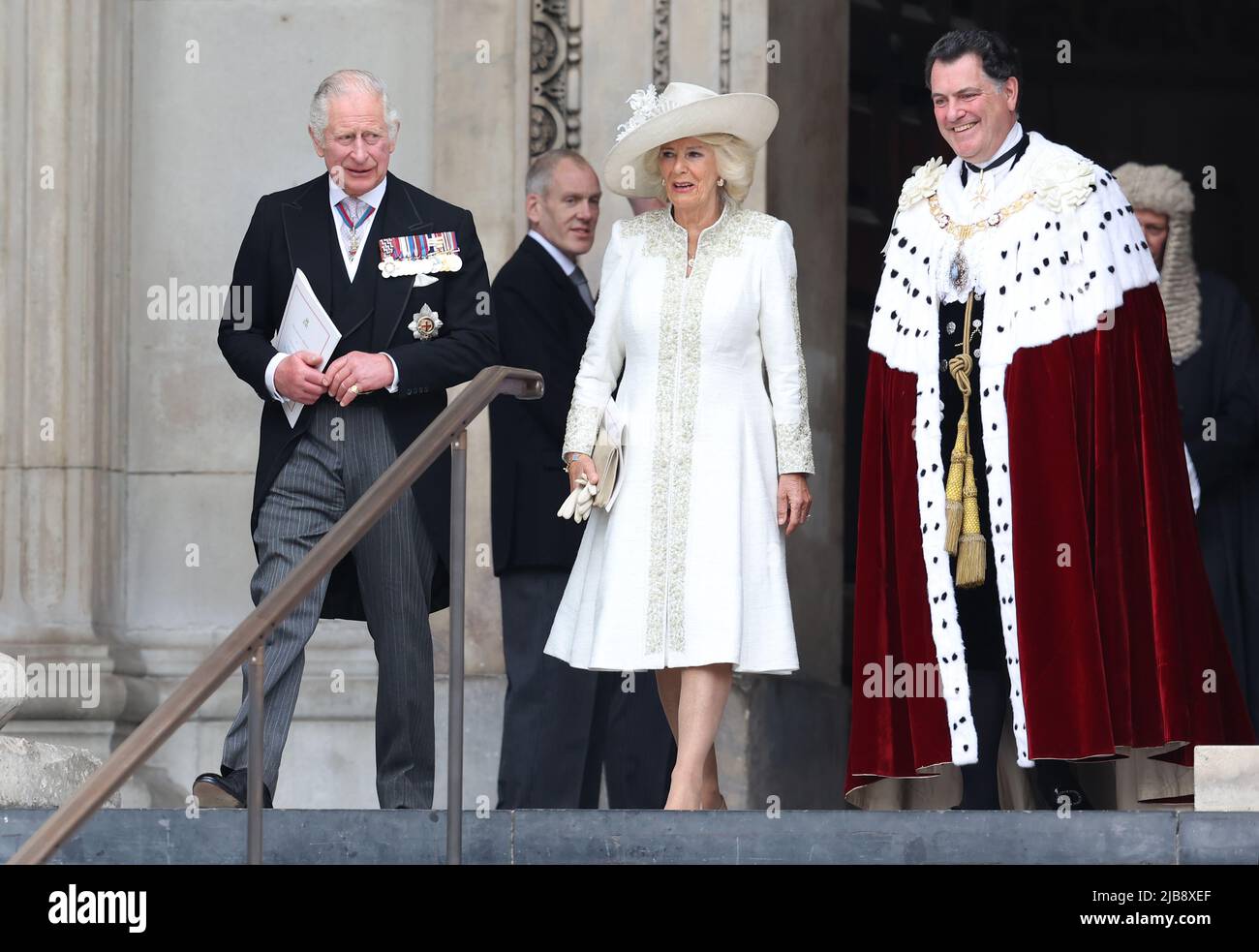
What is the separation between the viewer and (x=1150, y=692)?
7.34 metres

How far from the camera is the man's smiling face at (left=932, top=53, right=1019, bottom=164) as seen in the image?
748 cm

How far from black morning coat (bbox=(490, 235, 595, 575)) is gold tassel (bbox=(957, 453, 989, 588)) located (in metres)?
1.33

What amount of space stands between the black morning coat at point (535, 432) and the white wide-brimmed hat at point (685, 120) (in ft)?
2.65

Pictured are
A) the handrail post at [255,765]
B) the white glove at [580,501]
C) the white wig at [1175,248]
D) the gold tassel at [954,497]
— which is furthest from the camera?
the white wig at [1175,248]

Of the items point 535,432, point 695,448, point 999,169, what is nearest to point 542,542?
point 535,432

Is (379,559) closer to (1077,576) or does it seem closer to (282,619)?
(282,619)

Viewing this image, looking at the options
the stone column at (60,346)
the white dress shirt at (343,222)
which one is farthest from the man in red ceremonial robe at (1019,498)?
the stone column at (60,346)

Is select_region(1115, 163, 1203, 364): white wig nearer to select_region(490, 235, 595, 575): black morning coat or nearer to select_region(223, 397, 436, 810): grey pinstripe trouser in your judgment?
select_region(490, 235, 595, 575): black morning coat

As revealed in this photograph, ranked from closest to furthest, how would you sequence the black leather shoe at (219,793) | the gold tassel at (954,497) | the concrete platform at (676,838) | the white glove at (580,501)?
the concrete platform at (676,838) < the black leather shoe at (219,793) < the white glove at (580,501) < the gold tassel at (954,497)

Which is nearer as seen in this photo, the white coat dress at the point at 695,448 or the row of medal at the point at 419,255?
the white coat dress at the point at 695,448

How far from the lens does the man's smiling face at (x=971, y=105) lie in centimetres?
748

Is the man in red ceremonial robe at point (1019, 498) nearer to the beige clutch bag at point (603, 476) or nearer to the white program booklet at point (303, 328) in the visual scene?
the beige clutch bag at point (603, 476)

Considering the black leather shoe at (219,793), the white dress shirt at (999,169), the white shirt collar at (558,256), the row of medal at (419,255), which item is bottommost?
the black leather shoe at (219,793)
